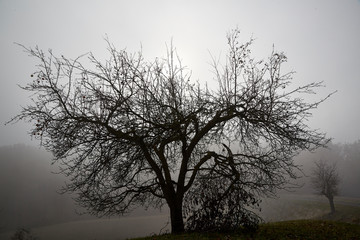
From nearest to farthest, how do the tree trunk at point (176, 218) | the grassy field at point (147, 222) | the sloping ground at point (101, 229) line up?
1. the tree trunk at point (176, 218)
2. the grassy field at point (147, 222)
3. the sloping ground at point (101, 229)

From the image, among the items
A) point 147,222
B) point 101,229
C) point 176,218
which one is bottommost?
point 147,222

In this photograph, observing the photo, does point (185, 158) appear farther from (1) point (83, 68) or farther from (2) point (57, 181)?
(2) point (57, 181)

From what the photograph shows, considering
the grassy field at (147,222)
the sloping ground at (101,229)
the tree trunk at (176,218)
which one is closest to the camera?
the tree trunk at (176,218)

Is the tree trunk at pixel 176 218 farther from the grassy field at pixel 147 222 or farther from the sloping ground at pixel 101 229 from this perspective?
the sloping ground at pixel 101 229

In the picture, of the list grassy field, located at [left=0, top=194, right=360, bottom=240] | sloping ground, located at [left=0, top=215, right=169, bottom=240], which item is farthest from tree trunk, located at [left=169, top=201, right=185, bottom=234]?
sloping ground, located at [left=0, top=215, right=169, bottom=240]

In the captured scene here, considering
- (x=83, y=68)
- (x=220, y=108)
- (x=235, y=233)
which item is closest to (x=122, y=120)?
(x=83, y=68)

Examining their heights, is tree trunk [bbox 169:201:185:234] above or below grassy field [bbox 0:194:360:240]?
above

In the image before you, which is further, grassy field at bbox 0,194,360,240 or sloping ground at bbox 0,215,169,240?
sloping ground at bbox 0,215,169,240

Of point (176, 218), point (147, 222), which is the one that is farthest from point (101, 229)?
point (176, 218)

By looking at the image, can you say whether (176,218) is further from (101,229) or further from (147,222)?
(147,222)

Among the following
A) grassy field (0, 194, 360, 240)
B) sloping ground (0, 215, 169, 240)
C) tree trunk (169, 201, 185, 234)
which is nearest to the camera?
tree trunk (169, 201, 185, 234)

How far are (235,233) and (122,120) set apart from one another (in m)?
6.01

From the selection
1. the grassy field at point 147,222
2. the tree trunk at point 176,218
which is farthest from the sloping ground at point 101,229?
the tree trunk at point 176,218

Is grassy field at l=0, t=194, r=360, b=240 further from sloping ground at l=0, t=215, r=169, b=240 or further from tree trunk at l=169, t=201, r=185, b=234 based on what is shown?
tree trunk at l=169, t=201, r=185, b=234
